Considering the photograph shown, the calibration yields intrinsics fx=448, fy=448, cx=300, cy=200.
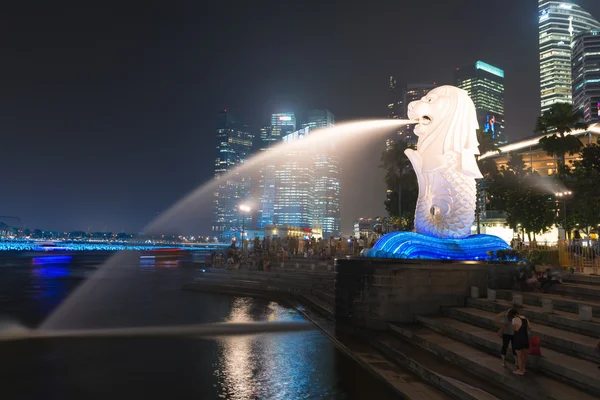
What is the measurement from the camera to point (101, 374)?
1055cm

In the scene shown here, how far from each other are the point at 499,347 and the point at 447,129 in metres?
9.30

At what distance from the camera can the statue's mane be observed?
16844 mm

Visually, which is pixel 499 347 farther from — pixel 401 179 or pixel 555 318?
pixel 401 179

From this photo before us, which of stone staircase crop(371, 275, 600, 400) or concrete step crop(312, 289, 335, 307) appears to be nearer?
stone staircase crop(371, 275, 600, 400)

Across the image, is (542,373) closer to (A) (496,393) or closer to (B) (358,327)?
(A) (496,393)

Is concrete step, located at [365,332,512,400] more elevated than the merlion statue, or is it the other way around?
the merlion statue

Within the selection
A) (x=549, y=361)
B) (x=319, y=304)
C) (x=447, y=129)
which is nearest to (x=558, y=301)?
(x=549, y=361)

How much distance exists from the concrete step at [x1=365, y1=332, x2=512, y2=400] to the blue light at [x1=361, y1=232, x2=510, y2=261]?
145 inches

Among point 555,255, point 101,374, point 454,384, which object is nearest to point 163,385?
point 101,374

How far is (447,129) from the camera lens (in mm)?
16969

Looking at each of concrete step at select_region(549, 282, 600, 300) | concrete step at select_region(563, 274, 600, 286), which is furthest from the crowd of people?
concrete step at select_region(549, 282, 600, 300)

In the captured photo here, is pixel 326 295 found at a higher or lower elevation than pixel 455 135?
lower

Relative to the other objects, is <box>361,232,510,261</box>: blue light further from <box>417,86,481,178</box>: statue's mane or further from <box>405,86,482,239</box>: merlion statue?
<box>417,86,481,178</box>: statue's mane

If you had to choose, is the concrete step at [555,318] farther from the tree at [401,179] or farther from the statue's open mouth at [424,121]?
the tree at [401,179]
